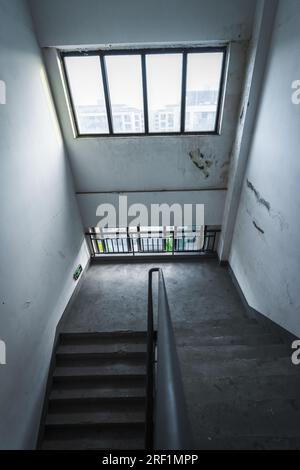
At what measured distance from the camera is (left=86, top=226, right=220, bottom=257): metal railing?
Answer: 16.3 feet

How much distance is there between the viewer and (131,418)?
114 inches

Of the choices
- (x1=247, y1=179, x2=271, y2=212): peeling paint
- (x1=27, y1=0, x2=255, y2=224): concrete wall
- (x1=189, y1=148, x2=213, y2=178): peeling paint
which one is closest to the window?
(x1=27, y1=0, x2=255, y2=224): concrete wall

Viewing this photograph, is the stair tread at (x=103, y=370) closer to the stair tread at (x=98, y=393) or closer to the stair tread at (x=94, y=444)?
the stair tread at (x=98, y=393)

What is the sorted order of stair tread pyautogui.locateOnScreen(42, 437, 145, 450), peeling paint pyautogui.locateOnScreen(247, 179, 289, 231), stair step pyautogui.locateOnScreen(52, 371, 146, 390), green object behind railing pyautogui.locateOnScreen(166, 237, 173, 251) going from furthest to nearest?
1. green object behind railing pyautogui.locateOnScreen(166, 237, 173, 251)
2. stair step pyautogui.locateOnScreen(52, 371, 146, 390)
3. stair tread pyautogui.locateOnScreen(42, 437, 145, 450)
4. peeling paint pyautogui.locateOnScreen(247, 179, 289, 231)

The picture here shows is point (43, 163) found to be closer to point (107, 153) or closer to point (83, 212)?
point (107, 153)

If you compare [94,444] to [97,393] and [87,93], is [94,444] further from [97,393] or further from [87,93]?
[87,93]

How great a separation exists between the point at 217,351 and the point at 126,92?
12.1 feet

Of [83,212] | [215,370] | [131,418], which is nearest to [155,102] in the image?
[83,212]

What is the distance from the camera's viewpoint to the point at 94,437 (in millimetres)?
2818

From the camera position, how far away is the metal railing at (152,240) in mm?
4961

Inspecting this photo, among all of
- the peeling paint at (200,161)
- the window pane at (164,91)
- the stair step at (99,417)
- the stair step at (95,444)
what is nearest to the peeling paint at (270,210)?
the peeling paint at (200,161)

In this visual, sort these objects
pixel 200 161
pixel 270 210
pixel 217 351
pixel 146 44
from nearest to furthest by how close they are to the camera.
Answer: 1. pixel 217 351
2. pixel 270 210
3. pixel 146 44
4. pixel 200 161

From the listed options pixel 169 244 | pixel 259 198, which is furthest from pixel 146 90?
pixel 169 244

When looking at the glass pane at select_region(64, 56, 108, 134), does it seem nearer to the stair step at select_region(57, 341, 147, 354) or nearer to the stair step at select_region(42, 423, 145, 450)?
the stair step at select_region(57, 341, 147, 354)
